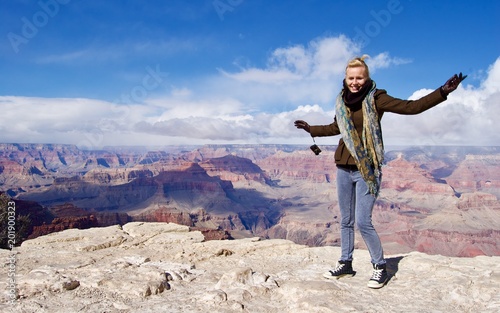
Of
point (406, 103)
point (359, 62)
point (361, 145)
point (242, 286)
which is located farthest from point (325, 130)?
point (242, 286)

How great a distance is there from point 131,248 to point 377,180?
5.41 m

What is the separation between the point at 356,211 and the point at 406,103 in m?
1.31

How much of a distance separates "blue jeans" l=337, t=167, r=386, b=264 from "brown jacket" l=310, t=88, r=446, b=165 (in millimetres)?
212

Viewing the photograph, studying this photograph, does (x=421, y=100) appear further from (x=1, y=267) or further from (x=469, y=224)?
(x=469, y=224)

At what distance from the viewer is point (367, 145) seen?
137 inches

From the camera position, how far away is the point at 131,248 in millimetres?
6965

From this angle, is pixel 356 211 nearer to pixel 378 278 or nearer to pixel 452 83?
pixel 378 278

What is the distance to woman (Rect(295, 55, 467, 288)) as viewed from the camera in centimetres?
334

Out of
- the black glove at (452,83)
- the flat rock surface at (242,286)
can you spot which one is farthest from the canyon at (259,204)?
the black glove at (452,83)

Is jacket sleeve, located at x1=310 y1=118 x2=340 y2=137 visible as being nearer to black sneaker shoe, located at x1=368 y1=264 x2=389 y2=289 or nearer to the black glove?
the black glove

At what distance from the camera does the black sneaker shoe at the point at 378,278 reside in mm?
3680

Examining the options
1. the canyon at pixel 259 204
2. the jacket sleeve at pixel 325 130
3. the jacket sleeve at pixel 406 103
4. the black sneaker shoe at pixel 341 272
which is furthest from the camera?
the canyon at pixel 259 204

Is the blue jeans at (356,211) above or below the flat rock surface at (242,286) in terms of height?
above

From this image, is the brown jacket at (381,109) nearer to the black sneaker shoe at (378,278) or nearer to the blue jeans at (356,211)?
the blue jeans at (356,211)
